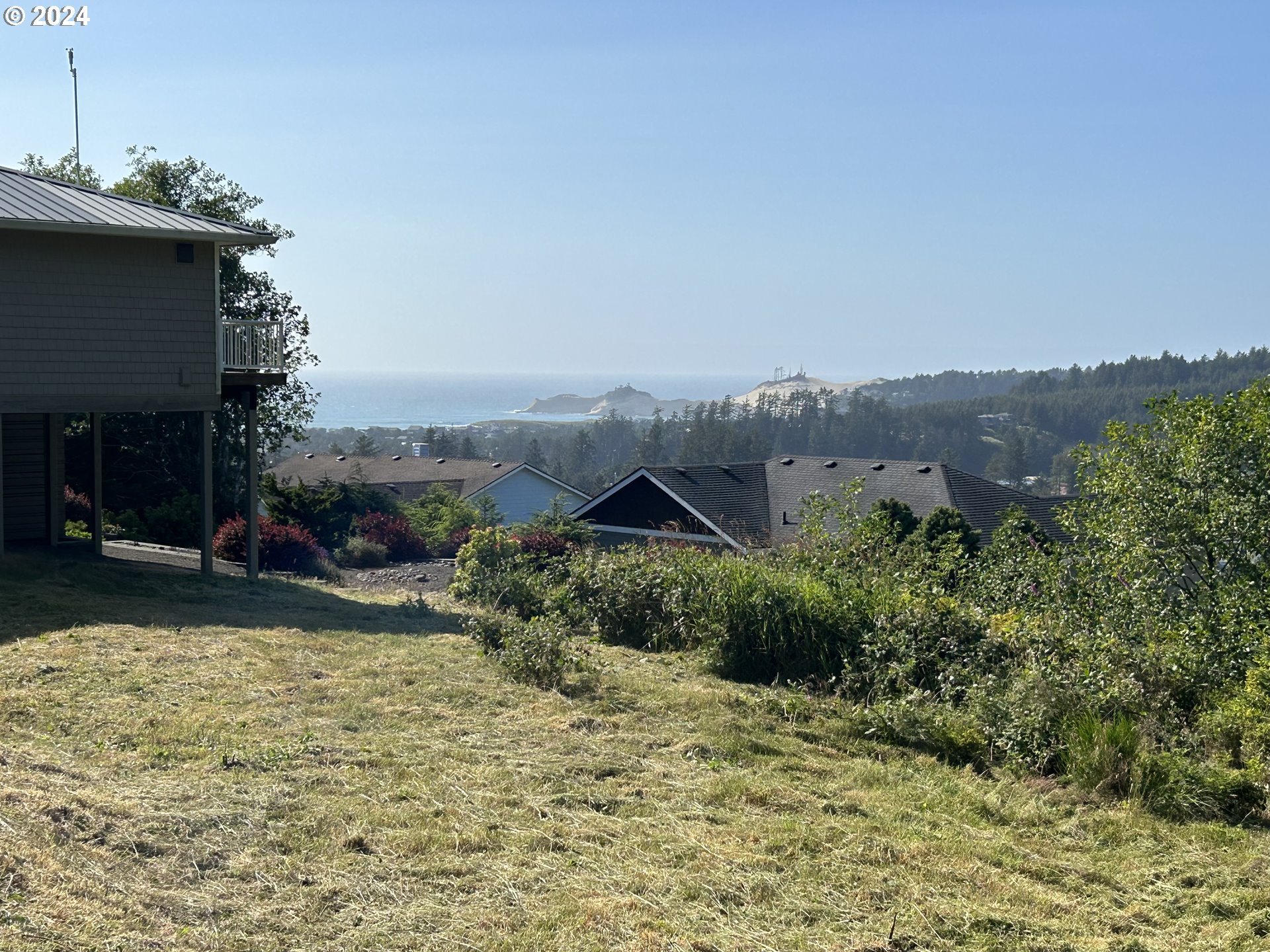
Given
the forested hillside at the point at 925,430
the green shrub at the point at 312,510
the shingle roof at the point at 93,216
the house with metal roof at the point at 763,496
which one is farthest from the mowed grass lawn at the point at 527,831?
the forested hillside at the point at 925,430

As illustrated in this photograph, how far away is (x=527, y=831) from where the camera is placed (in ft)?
16.5

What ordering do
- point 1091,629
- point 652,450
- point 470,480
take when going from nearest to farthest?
point 1091,629
point 470,480
point 652,450

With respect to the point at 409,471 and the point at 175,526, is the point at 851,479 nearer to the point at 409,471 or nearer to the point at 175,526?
the point at 175,526

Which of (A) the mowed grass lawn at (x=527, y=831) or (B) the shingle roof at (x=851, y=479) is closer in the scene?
(A) the mowed grass lawn at (x=527, y=831)

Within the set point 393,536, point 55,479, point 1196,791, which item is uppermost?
point 55,479

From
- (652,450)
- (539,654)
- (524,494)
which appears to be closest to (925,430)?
(652,450)

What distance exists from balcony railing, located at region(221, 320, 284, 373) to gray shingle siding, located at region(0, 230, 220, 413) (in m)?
0.58

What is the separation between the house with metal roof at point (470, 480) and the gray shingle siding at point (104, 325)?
84.7ft

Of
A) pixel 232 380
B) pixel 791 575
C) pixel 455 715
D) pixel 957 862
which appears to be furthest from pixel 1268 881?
pixel 232 380

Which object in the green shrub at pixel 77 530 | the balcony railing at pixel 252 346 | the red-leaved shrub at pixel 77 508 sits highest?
the balcony railing at pixel 252 346

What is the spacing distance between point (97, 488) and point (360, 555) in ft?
22.5

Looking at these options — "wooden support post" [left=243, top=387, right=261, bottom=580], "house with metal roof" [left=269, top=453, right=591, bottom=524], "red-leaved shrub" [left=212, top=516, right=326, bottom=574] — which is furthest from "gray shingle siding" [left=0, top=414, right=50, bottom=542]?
"house with metal roof" [left=269, top=453, right=591, bottom=524]

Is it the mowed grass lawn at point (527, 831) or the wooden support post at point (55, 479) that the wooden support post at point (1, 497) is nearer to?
the wooden support post at point (55, 479)

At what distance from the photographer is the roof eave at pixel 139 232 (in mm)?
12406
